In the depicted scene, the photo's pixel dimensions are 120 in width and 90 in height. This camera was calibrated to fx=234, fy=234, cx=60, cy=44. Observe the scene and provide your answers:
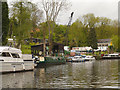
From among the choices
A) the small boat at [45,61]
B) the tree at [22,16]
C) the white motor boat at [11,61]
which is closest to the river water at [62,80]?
the white motor boat at [11,61]

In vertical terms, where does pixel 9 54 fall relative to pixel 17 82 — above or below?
above

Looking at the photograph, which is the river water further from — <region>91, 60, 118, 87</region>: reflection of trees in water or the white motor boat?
the white motor boat

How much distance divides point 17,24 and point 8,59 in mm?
37286

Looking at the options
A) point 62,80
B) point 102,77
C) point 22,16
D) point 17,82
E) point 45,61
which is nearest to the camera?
point 17,82

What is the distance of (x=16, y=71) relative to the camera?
101 feet

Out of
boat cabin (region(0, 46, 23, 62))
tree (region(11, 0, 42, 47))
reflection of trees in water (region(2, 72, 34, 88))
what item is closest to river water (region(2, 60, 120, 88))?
reflection of trees in water (region(2, 72, 34, 88))

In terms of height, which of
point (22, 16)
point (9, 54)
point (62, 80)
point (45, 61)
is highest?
point (22, 16)

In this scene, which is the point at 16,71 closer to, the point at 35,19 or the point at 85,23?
the point at 35,19

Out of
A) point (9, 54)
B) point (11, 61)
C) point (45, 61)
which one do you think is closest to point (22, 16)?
point (45, 61)

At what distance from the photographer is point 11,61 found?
1140 inches

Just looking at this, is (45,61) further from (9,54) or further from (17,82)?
(17,82)

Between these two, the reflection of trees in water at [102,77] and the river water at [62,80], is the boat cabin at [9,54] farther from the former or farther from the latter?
the reflection of trees in water at [102,77]

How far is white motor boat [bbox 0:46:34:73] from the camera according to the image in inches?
1105

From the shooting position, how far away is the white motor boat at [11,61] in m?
28.1
